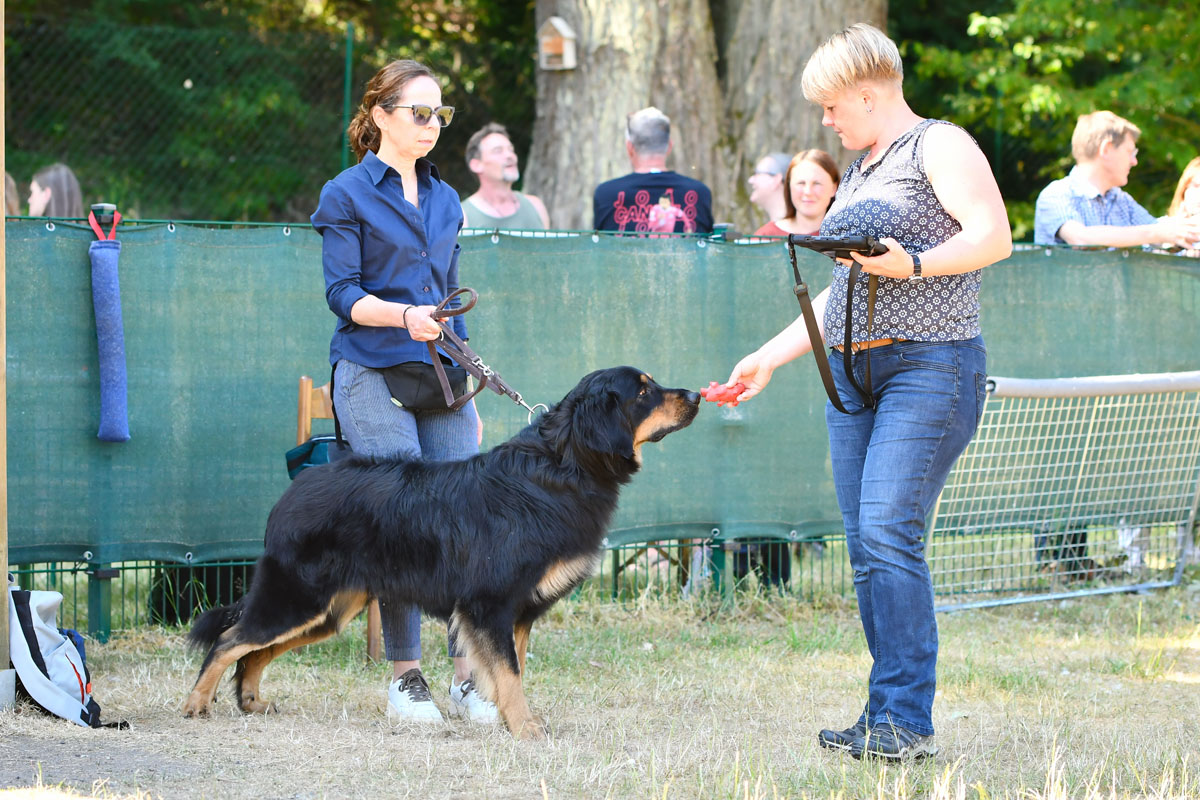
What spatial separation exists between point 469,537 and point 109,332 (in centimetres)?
204

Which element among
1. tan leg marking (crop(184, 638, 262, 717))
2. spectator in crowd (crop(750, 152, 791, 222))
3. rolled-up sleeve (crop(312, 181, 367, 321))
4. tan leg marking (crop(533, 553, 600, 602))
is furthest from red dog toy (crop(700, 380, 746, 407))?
spectator in crowd (crop(750, 152, 791, 222))

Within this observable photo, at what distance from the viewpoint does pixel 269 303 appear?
5.45 m

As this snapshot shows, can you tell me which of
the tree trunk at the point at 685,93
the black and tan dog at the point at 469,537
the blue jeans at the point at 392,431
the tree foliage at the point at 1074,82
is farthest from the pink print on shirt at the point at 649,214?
the tree foliage at the point at 1074,82

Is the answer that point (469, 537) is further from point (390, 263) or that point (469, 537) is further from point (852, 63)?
point (852, 63)

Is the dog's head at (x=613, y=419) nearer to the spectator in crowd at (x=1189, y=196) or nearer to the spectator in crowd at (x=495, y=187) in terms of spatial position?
the spectator in crowd at (x=495, y=187)

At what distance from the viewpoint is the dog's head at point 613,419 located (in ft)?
13.5

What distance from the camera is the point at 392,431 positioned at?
14.2 feet

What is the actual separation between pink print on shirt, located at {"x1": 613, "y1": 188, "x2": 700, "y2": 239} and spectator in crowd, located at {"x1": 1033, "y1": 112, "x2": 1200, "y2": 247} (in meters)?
2.02

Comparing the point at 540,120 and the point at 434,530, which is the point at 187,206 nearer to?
the point at 540,120

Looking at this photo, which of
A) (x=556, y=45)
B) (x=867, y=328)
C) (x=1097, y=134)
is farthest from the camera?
(x=556, y=45)

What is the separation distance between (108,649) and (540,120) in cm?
602

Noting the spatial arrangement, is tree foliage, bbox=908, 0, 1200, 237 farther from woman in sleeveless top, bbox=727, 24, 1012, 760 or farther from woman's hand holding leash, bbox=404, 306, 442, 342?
woman's hand holding leash, bbox=404, 306, 442, 342

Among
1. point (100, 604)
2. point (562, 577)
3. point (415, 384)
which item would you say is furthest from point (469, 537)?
point (100, 604)

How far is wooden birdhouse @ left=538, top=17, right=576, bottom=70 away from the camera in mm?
9531
